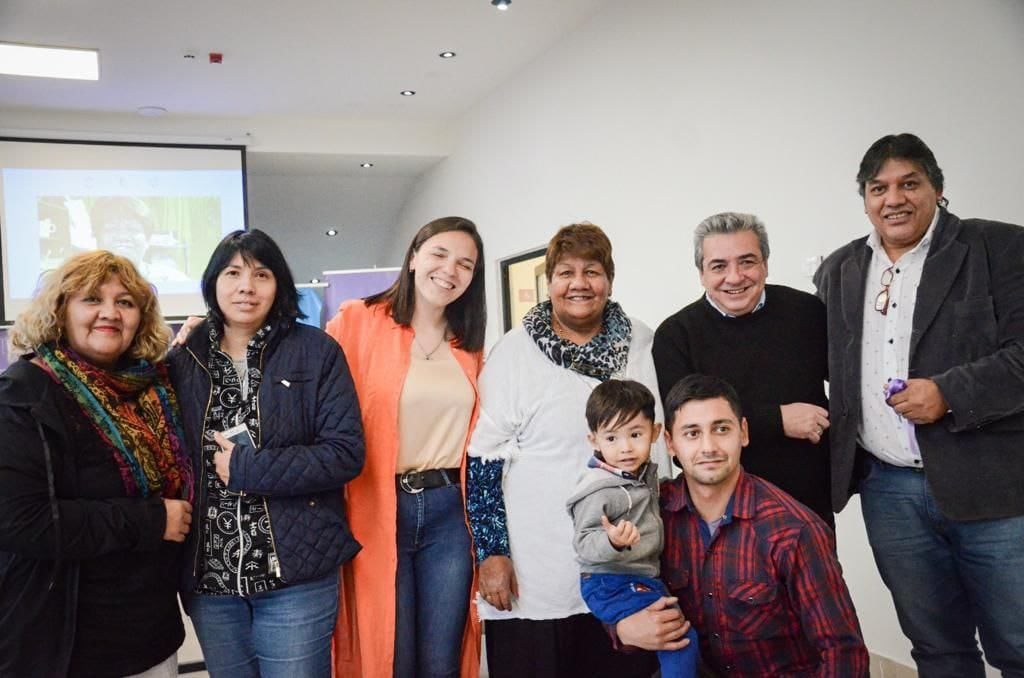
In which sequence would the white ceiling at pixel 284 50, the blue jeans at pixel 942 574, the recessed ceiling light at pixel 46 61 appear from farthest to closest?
the recessed ceiling light at pixel 46 61 → the white ceiling at pixel 284 50 → the blue jeans at pixel 942 574

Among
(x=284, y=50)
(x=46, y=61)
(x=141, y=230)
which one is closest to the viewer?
(x=46, y=61)

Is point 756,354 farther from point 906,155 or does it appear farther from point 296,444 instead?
point 296,444

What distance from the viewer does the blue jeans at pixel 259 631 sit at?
1.83 meters

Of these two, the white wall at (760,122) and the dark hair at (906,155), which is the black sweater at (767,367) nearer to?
the dark hair at (906,155)

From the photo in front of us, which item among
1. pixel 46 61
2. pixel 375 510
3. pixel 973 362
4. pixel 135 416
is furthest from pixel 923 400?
pixel 46 61

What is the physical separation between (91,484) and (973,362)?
191cm

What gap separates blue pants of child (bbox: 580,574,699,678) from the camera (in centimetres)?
164

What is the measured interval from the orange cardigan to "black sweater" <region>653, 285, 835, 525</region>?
56 centimetres

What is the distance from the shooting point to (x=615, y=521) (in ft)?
5.69

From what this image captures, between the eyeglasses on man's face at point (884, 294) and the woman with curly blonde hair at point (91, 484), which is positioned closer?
the woman with curly blonde hair at point (91, 484)

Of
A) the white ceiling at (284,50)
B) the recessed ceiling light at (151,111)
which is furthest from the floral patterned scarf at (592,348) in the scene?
the recessed ceiling light at (151,111)

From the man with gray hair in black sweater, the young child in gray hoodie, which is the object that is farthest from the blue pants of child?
the man with gray hair in black sweater

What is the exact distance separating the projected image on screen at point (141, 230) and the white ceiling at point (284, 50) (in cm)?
77

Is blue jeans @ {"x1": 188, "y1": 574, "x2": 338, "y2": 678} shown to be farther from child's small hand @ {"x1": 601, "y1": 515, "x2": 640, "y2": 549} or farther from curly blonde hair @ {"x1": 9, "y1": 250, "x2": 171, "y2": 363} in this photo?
child's small hand @ {"x1": 601, "y1": 515, "x2": 640, "y2": 549}
